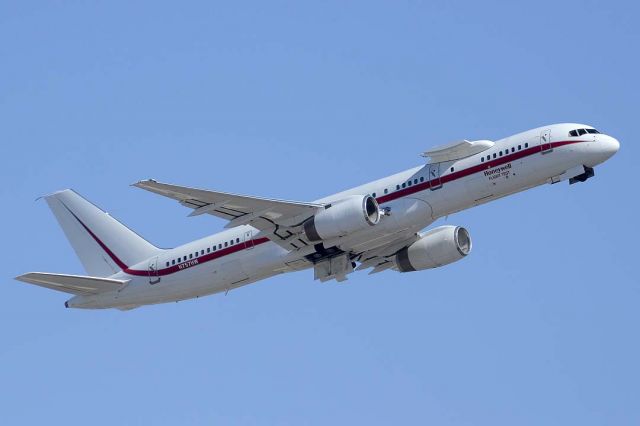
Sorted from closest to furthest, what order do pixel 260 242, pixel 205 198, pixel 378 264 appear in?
pixel 205 198 → pixel 260 242 → pixel 378 264

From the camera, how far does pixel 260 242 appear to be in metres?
60.1

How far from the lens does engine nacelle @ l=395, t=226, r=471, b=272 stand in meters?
62.6

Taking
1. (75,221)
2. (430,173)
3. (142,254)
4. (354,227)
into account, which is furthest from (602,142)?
(75,221)

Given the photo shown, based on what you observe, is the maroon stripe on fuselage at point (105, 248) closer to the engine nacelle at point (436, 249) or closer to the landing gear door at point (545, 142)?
the engine nacelle at point (436, 249)

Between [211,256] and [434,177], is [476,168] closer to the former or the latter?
[434,177]

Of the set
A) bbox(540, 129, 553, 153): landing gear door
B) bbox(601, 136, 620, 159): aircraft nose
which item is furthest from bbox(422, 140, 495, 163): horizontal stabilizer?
bbox(601, 136, 620, 159): aircraft nose

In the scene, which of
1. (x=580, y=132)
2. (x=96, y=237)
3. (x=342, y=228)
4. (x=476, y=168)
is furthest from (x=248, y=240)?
(x=580, y=132)

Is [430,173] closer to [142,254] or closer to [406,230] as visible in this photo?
[406,230]

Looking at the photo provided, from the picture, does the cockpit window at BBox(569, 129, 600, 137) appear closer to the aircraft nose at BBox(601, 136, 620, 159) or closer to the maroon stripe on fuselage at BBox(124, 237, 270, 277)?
the aircraft nose at BBox(601, 136, 620, 159)

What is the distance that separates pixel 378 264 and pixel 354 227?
8.57 metres

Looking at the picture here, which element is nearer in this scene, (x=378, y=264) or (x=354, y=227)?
(x=354, y=227)

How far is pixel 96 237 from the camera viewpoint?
66.0m

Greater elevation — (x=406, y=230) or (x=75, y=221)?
(x=75, y=221)

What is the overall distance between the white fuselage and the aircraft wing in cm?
174
